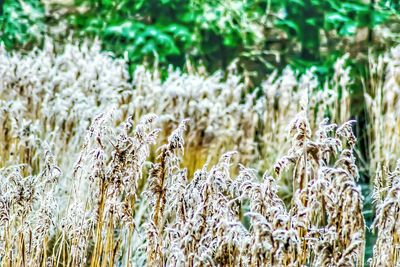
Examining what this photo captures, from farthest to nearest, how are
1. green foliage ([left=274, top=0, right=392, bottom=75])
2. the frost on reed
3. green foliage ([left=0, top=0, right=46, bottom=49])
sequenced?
green foliage ([left=274, top=0, right=392, bottom=75]) → green foliage ([left=0, top=0, right=46, bottom=49]) → the frost on reed

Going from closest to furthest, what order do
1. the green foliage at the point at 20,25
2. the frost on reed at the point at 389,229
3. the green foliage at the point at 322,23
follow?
the frost on reed at the point at 389,229
the green foliage at the point at 20,25
the green foliage at the point at 322,23

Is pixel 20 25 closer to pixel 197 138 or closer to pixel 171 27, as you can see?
pixel 171 27

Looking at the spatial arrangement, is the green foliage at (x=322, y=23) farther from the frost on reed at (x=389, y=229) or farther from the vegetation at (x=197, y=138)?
the frost on reed at (x=389, y=229)

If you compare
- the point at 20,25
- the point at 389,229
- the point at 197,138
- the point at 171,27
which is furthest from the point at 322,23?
the point at 389,229

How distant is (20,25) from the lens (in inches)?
229

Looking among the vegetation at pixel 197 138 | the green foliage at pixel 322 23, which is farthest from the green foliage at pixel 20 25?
the green foliage at pixel 322 23

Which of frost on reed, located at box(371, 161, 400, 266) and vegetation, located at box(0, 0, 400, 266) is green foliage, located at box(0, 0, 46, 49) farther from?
frost on reed, located at box(371, 161, 400, 266)

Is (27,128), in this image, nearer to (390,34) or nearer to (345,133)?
(345,133)

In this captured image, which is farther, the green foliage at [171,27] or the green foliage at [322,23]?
the green foliage at [322,23]

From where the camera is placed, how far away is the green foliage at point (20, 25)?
226 inches

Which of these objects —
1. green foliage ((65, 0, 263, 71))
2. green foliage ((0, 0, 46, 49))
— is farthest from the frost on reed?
green foliage ((0, 0, 46, 49))

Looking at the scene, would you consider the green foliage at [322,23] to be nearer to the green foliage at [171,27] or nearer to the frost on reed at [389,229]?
the green foliage at [171,27]

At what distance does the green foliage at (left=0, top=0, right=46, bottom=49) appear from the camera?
18.8 feet

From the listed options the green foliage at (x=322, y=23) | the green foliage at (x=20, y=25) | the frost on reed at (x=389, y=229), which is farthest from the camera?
the green foliage at (x=322, y=23)
